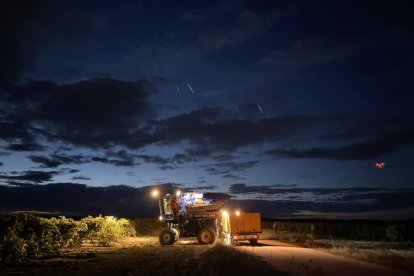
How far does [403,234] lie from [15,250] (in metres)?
34.7

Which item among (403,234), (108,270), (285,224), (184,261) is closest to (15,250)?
(108,270)

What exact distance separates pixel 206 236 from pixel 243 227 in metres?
2.62

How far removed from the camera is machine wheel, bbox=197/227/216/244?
30672 millimetres

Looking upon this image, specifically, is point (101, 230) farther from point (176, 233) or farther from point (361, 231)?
point (361, 231)

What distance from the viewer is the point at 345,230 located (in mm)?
51906

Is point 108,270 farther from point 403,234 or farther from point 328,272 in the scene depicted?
point 403,234

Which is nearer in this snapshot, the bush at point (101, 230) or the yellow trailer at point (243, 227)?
the bush at point (101, 230)

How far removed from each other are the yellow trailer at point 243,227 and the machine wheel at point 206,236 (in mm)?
1239

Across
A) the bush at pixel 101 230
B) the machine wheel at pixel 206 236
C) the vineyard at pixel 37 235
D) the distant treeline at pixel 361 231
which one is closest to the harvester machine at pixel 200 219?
the machine wheel at pixel 206 236

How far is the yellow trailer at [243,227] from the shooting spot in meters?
30.9

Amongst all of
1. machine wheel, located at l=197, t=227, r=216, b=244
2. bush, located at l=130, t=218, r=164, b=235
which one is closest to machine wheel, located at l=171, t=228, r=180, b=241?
machine wheel, located at l=197, t=227, r=216, b=244

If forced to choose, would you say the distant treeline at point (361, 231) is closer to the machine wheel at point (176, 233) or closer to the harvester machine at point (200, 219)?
the harvester machine at point (200, 219)

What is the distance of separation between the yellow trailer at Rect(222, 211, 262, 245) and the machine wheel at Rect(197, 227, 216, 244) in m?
1.24

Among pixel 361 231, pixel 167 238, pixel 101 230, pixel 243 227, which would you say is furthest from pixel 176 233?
pixel 361 231
